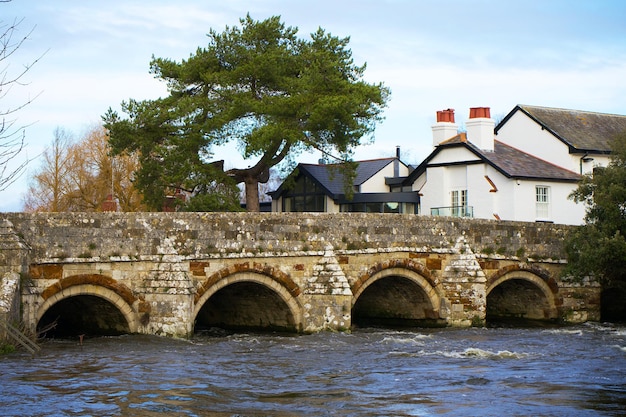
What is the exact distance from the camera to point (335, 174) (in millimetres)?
46594

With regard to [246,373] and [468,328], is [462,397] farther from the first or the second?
[468,328]

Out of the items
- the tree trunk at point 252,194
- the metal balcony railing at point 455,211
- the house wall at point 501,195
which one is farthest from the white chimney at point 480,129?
the tree trunk at point 252,194

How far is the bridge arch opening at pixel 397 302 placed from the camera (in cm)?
3172

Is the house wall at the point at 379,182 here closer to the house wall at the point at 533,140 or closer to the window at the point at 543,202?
the house wall at the point at 533,140

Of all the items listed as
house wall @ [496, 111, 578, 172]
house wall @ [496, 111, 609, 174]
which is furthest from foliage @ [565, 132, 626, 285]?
house wall @ [496, 111, 578, 172]

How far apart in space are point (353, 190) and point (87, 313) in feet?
59.7

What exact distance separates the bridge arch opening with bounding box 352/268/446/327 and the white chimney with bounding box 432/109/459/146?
1225cm

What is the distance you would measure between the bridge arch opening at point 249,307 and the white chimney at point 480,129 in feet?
52.0

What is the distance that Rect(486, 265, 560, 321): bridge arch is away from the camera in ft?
110

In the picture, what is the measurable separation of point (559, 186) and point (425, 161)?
5.91 metres

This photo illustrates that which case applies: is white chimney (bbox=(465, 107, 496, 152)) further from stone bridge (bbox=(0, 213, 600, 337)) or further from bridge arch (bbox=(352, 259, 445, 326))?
bridge arch (bbox=(352, 259, 445, 326))

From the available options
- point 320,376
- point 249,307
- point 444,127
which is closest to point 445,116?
point 444,127

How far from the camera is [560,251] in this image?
34.7m

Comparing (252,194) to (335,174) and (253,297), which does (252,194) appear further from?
(253,297)
